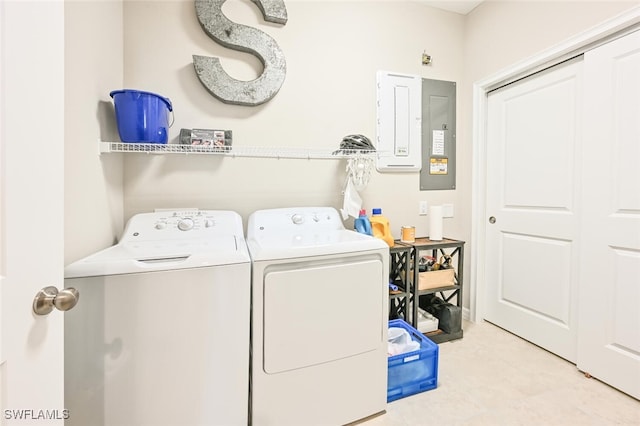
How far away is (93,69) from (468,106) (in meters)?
2.64

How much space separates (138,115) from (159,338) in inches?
42.0

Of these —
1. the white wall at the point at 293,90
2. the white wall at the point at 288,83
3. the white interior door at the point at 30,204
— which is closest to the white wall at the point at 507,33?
the white wall at the point at 288,83

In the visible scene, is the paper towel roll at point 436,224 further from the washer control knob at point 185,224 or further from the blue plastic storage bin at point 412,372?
the washer control knob at point 185,224

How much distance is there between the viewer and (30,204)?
61cm

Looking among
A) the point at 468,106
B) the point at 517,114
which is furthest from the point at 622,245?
the point at 468,106

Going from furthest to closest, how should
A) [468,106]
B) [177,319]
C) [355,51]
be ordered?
[468,106]
[355,51]
[177,319]

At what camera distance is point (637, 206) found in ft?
4.88

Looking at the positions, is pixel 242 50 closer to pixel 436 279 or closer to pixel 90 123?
pixel 90 123

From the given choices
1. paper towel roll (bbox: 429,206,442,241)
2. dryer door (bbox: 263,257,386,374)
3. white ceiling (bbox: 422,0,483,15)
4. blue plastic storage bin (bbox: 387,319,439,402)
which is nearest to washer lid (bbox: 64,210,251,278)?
dryer door (bbox: 263,257,386,374)

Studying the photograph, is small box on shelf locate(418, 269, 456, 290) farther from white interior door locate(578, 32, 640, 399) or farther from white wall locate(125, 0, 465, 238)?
white interior door locate(578, 32, 640, 399)

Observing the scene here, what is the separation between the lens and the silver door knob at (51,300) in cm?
62

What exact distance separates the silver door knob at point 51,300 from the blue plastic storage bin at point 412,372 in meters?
1.43

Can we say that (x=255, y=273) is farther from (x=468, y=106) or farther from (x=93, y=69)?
(x=468, y=106)

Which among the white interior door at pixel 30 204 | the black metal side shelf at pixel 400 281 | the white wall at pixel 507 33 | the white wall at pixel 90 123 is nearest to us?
the white interior door at pixel 30 204
